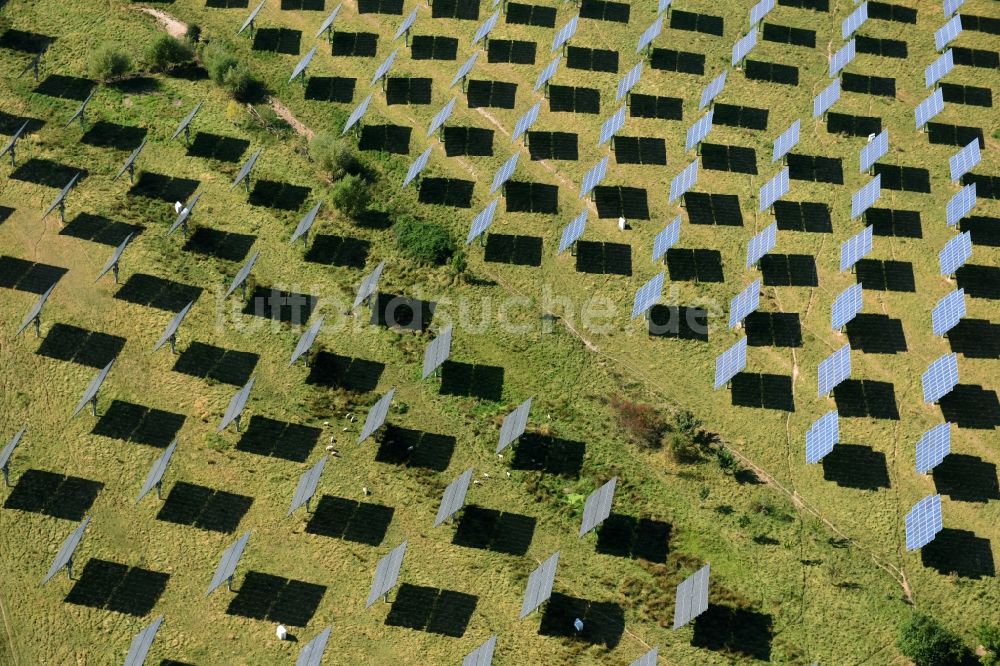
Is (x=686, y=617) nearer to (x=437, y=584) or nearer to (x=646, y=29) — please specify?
(x=437, y=584)

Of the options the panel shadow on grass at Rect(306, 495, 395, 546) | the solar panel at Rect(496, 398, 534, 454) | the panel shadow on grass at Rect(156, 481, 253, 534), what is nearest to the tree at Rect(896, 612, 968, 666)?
the solar panel at Rect(496, 398, 534, 454)

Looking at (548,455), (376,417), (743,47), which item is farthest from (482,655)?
(743,47)

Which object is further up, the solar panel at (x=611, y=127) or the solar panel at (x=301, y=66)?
the solar panel at (x=611, y=127)

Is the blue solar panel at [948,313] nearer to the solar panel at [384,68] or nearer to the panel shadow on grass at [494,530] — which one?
the panel shadow on grass at [494,530]

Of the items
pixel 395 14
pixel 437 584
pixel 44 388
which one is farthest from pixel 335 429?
pixel 395 14

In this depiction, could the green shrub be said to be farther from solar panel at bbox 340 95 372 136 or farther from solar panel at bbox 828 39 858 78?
solar panel at bbox 828 39 858 78

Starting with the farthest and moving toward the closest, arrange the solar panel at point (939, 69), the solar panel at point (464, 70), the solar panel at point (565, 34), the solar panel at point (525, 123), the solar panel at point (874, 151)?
the solar panel at point (565, 34) → the solar panel at point (939, 69) → the solar panel at point (464, 70) → the solar panel at point (525, 123) → the solar panel at point (874, 151)

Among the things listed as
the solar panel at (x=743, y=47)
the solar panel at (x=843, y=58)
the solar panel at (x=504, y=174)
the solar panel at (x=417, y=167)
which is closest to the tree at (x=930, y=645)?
the solar panel at (x=504, y=174)
